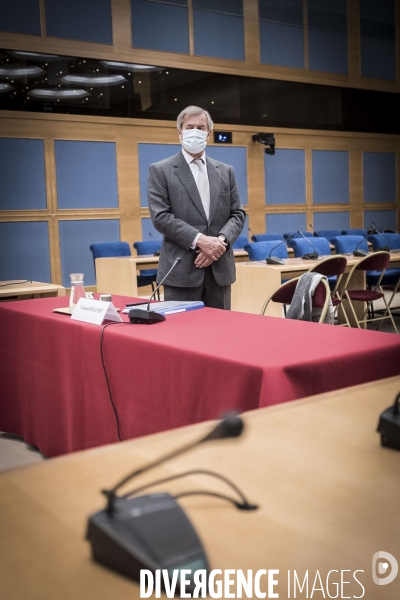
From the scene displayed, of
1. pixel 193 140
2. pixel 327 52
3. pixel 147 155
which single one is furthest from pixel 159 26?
pixel 193 140

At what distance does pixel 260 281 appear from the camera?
5625 mm

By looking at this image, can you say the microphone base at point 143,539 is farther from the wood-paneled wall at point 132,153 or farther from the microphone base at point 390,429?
the wood-paneled wall at point 132,153

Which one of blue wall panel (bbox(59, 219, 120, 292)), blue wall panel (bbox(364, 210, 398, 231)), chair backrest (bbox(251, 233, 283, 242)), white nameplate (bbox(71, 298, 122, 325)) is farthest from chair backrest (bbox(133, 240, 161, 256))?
blue wall panel (bbox(364, 210, 398, 231))

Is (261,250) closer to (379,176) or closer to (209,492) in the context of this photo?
(209,492)

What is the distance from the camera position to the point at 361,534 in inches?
28.9

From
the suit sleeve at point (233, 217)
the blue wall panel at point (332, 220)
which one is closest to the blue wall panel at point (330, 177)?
the blue wall panel at point (332, 220)

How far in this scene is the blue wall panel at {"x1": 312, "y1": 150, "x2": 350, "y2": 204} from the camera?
12109 millimetres

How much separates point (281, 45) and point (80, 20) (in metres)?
3.69

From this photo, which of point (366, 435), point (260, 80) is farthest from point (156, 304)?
point (260, 80)

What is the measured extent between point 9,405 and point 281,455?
8.32ft

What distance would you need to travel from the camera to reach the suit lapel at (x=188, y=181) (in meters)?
3.38

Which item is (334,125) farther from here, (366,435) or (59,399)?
(366,435)

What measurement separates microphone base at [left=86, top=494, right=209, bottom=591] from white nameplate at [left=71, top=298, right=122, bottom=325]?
1.85 metres

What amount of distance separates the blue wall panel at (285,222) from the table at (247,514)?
420 inches
